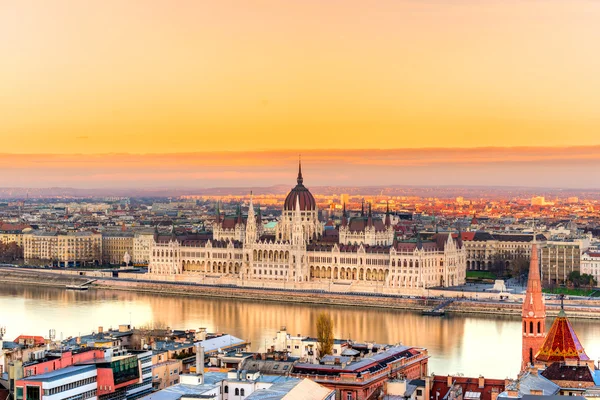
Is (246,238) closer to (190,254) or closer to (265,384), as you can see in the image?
(190,254)

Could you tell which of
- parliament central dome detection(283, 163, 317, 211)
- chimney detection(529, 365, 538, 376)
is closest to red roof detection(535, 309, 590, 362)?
chimney detection(529, 365, 538, 376)

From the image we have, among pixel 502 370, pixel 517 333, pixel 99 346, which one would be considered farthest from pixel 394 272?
pixel 99 346

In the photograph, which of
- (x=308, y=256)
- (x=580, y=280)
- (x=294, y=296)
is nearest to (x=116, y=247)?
(x=308, y=256)

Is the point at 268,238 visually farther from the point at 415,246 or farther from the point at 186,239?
the point at 415,246

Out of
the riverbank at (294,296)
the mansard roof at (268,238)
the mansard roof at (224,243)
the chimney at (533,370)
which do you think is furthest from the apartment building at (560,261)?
the chimney at (533,370)

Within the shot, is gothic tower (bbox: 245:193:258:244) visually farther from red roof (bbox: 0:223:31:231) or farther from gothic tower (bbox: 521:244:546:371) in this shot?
gothic tower (bbox: 521:244:546:371)

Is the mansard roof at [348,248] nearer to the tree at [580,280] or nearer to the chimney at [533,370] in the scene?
the tree at [580,280]
